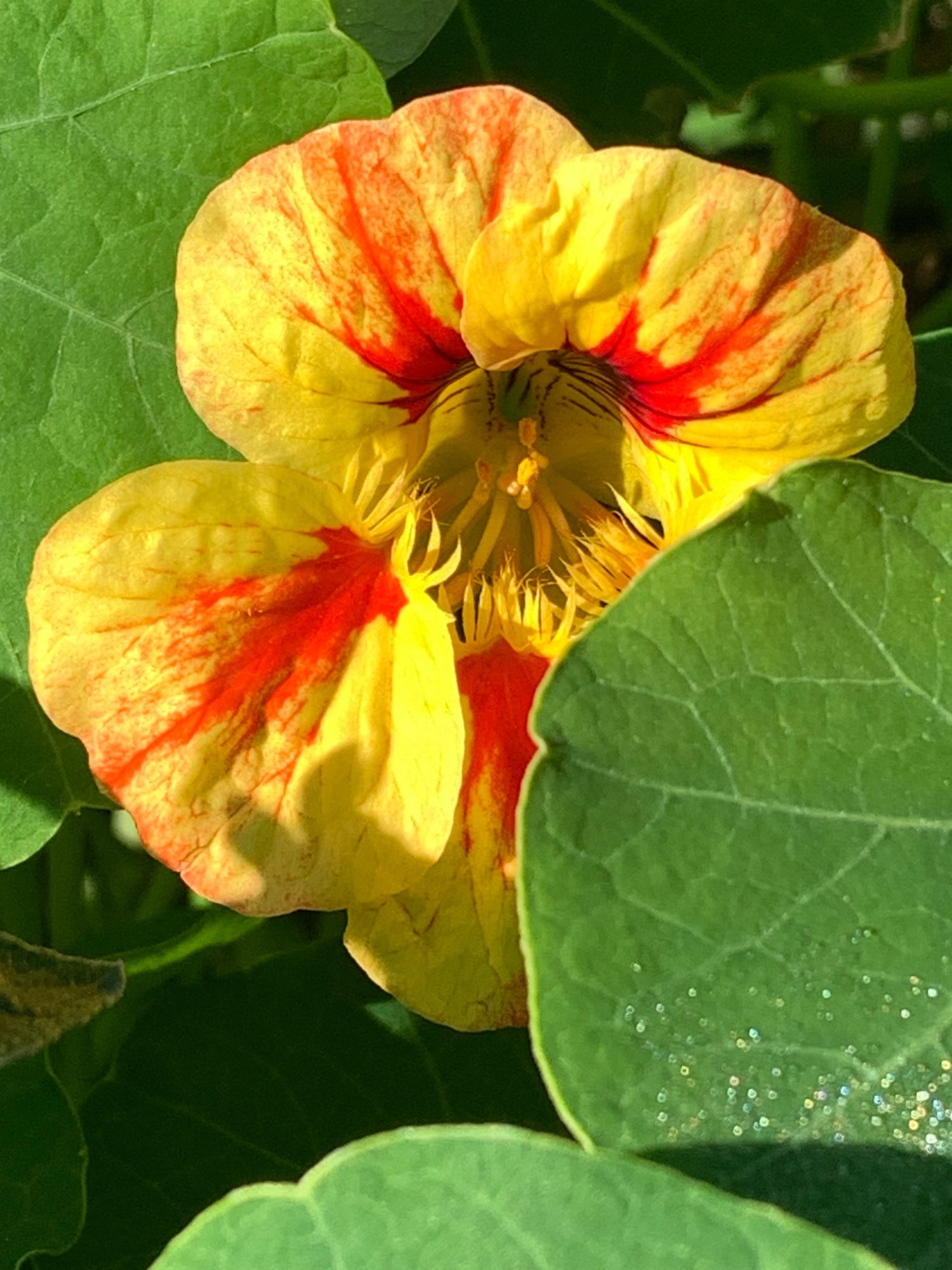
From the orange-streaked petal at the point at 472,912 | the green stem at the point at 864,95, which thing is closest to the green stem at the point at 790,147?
the green stem at the point at 864,95

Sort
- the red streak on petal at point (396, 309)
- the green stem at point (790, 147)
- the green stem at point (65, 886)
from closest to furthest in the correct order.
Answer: the red streak on petal at point (396, 309) → the green stem at point (65, 886) → the green stem at point (790, 147)

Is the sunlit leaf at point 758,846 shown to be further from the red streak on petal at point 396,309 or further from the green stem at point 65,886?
the green stem at point 65,886

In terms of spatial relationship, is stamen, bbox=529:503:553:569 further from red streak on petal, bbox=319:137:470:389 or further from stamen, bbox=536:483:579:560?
red streak on petal, bbox=319:137:470:389

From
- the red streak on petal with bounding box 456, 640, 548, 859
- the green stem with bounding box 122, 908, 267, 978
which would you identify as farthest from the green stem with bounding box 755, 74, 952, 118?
the green stem with bounding box 122, 908, 267, 978

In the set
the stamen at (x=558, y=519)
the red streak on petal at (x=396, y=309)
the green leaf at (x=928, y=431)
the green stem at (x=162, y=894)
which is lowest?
the green stem at (x=162, y=894)

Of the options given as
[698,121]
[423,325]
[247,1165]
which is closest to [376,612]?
[423,325]

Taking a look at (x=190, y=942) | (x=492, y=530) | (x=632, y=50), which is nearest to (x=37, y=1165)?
(x=190, y=942)
